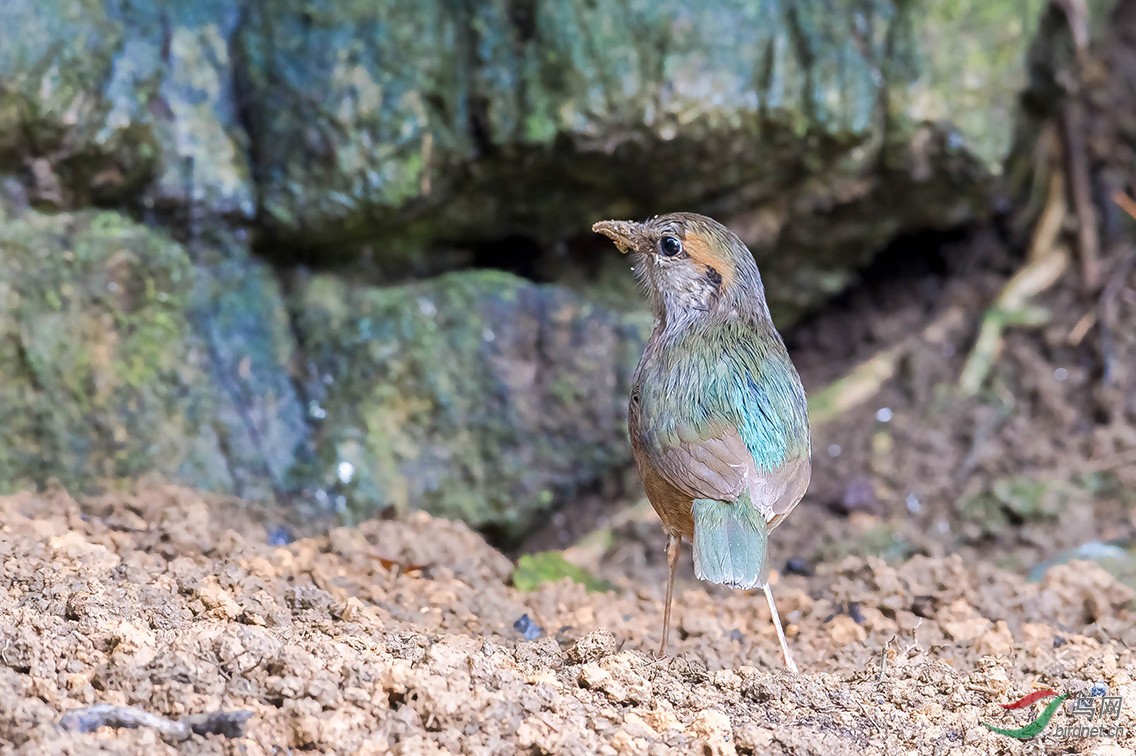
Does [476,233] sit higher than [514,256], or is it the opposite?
[476,233]

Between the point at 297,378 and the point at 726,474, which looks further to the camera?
the point at 297,378

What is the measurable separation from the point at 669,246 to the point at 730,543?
145 centimetres

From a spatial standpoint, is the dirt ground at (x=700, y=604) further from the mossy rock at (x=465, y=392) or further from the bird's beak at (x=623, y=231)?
the bird's beak at (x=623, y=231)

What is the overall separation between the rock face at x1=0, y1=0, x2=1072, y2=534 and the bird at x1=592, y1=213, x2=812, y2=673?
914 millimetres

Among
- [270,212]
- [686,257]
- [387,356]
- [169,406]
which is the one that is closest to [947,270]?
[686,257]

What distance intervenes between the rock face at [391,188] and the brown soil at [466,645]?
55cm

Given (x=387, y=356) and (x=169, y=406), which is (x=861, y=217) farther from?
(x=169, y=406)

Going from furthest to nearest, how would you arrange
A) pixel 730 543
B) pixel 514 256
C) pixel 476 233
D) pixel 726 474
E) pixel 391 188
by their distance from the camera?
pixel 514 256 < pixel 476 233 < pixel 391 188 < pixel 726 474 < pixel 730 543

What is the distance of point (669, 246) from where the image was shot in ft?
15.9

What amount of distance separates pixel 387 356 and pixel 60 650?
276cm

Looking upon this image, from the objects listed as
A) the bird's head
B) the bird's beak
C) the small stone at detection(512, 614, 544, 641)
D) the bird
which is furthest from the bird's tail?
the bird's beak

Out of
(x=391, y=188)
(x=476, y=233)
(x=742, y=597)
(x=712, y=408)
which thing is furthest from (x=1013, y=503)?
(x=391, y=188)

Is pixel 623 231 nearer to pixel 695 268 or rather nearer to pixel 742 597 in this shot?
pixel 695 268

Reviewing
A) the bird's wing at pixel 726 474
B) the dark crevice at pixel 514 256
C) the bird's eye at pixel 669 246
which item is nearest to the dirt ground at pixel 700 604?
the bird's wing at pixel 726 474
